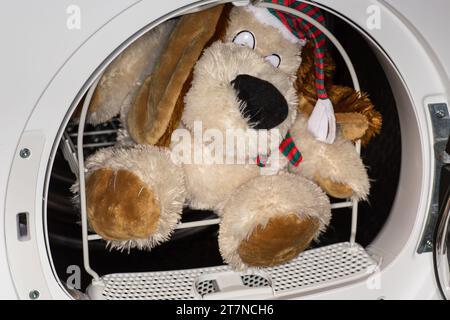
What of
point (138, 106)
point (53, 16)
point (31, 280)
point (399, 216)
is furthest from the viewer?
point (399, 216)

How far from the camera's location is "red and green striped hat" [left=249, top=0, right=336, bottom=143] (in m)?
0.88

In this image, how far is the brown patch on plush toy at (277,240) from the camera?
33.9 inches

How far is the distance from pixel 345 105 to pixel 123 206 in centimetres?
40

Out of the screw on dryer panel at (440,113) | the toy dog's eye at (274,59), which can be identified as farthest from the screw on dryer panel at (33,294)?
the screw on dryer panel at (440,113)

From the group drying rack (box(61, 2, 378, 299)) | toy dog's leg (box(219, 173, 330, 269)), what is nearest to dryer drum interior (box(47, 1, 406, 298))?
drying rack (box(61, 2, 378, 299))

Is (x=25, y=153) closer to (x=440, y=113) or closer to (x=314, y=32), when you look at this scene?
(x=314, y=32)

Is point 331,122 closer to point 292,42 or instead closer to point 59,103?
point 292,42

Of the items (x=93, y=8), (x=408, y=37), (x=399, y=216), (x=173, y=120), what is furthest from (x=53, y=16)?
(x=399, y=216)

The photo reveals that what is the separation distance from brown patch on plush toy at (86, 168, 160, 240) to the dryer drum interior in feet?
0.42

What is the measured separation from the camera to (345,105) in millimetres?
971

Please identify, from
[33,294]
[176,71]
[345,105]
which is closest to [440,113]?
[345,105]

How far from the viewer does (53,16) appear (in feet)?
2.26

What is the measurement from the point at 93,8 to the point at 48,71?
0.09 meters

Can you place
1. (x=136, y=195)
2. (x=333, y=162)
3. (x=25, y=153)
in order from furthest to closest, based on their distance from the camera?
1. (x=333, y=162)
2. (x=136, y=195)
3. (x=25, y=153)
